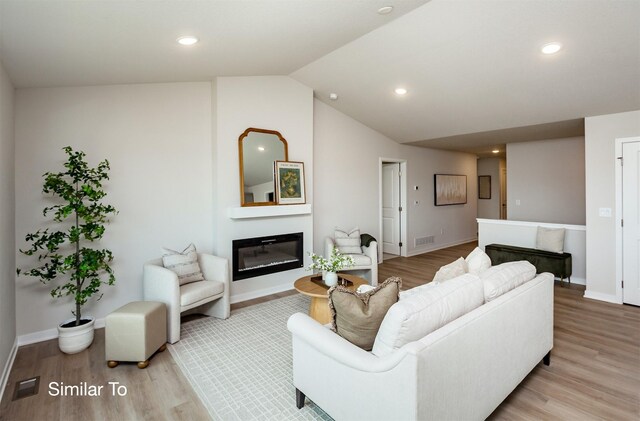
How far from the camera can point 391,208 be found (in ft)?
23.3

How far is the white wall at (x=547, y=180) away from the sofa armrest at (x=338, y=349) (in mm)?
5937

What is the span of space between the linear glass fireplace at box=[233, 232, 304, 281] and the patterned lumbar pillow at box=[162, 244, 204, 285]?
648mm

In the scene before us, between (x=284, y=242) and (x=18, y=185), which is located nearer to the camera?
(x=18, y=185)

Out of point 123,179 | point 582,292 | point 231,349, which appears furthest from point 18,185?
point 582,292

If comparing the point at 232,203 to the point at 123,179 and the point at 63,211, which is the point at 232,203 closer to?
the point at 123,179

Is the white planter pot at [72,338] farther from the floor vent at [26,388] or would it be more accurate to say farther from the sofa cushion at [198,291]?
the sofa cushion at [198,291]

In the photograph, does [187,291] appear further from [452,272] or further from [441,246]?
[441,246]

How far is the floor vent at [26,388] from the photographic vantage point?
2.35m

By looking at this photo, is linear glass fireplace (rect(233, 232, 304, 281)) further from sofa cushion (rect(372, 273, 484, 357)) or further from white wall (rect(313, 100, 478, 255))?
sofa cushion (rect(372, 273, 484, 357))

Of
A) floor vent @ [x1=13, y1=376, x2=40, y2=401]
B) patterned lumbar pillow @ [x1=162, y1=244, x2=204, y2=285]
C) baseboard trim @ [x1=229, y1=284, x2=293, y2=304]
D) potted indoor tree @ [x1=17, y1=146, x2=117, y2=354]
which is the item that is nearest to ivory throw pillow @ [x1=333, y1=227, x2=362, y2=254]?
baseboard trim @ [x1=229, y1=284, x2=293, y2=304]

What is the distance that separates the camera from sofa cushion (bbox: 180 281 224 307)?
3.21m

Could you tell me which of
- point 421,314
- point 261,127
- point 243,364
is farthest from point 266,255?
point 421,314

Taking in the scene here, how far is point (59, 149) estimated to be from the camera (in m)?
3.29

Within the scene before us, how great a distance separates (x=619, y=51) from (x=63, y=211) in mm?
5201
